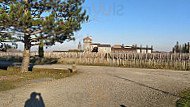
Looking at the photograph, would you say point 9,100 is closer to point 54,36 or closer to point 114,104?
point 114,104

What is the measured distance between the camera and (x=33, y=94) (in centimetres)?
663

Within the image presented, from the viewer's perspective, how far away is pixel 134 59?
907 inches

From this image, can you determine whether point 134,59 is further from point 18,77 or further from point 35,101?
point 35,101

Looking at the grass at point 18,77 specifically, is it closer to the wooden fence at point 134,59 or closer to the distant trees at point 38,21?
the distant trees at point 38,21

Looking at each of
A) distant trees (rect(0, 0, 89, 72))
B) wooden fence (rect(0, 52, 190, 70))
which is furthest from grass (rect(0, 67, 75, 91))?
wooden fence (rect(0, 52, 190, 70))

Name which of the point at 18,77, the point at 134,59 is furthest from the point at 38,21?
the point at 134,59

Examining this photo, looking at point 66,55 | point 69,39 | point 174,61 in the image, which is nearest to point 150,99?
point 69,39

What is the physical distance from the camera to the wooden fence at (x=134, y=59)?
20250 millimetres

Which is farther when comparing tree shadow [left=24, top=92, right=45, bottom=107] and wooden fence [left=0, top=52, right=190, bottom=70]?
wooden fence [left=0, top=52, right=190, bottom=70]

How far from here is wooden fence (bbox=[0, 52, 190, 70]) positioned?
A: 797 inches

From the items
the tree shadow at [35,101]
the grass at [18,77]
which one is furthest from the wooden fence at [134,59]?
the tree shadow at [35,101]

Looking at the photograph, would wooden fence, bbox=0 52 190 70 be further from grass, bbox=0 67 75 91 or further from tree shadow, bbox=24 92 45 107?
tree shadow, bbox=24 92 45 107

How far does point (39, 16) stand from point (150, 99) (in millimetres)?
11407

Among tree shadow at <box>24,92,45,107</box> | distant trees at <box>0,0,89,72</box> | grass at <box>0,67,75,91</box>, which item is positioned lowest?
grass at <box>0,67,75,91</box>
